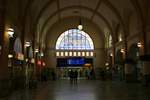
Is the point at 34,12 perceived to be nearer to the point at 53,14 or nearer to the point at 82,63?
the point at 53,14

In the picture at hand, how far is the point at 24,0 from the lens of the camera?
77.3ft

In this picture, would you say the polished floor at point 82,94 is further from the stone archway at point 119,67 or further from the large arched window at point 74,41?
the large arched window at point 74,41

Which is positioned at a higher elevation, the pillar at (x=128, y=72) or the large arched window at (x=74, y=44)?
the large arched window at (x=74, y=44)

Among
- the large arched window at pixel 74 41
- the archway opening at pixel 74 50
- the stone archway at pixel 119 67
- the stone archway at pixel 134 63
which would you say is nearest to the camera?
the stone archway at pixel 134 63

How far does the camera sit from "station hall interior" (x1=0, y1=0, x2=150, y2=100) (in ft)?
55.3

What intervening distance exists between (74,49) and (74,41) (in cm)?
149

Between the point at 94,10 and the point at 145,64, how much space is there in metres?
16.2

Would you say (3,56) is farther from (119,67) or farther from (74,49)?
(74,49)

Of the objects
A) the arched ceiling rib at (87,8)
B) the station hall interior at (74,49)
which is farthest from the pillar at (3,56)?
the arched ceiling rib at (87,8)

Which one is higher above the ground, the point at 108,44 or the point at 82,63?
the point at 108,44

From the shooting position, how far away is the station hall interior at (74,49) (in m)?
16.9

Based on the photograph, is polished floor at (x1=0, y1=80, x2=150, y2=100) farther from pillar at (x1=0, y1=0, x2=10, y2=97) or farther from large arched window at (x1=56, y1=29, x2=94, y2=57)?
large arched window at (x1=56, y1=29, x2=94, y2=57)

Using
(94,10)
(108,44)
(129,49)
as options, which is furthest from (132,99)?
(108,44)

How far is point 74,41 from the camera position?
160 feet
